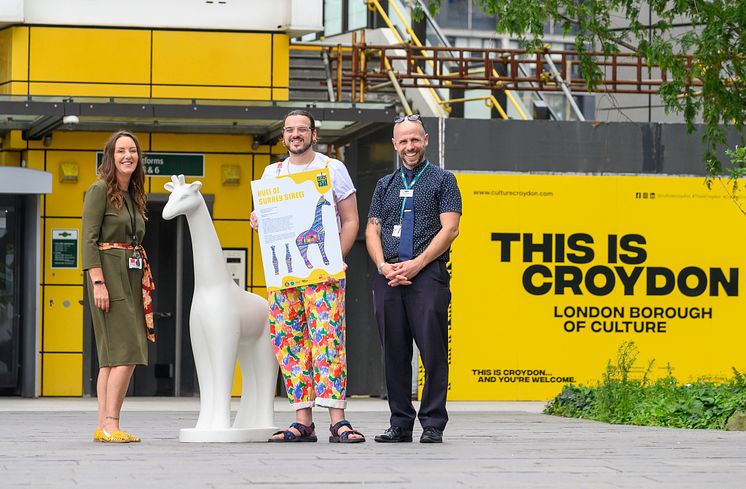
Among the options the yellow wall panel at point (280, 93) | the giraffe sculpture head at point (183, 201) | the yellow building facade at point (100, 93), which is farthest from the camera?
the yellow wall panel at point (280, 93)

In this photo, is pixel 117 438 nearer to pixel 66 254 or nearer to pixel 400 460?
pixel 400 460

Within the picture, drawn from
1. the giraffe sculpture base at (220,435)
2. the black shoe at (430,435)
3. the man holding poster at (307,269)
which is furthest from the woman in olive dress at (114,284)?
the black shoe at (430,435)

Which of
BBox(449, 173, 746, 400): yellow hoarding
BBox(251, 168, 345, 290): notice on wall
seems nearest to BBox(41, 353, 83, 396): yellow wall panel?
BBox(449, 173, 746, 400): yellow hoarding

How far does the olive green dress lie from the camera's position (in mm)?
9383

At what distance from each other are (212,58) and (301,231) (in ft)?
29.0

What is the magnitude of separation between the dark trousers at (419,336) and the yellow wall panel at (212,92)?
341 inches

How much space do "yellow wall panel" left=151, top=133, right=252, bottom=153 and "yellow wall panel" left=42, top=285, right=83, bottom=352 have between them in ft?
6.16

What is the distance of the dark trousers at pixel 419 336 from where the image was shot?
941cm

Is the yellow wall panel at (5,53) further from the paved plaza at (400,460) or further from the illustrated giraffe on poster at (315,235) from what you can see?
the illustrated giraffe on poster at (315,235)

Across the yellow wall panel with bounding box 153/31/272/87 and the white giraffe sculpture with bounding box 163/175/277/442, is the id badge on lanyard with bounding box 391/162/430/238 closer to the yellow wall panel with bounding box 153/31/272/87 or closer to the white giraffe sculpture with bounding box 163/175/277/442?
the white giraffe sculpture with bounding box 163/175/277/442

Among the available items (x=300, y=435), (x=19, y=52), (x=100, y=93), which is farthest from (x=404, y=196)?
(x=19, y=52)

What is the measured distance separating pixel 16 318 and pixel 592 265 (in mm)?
6537

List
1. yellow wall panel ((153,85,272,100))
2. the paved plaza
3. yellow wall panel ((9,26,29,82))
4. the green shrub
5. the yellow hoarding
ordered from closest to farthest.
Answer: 1. the paved plaza
2. the green shrub
3. yellow wall panel ((9,26,29,82))
4. yellow wall panel ((153,85,272,100))
5. the yellow hoarding

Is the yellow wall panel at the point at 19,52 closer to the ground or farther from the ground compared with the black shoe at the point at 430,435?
farther from the ground
